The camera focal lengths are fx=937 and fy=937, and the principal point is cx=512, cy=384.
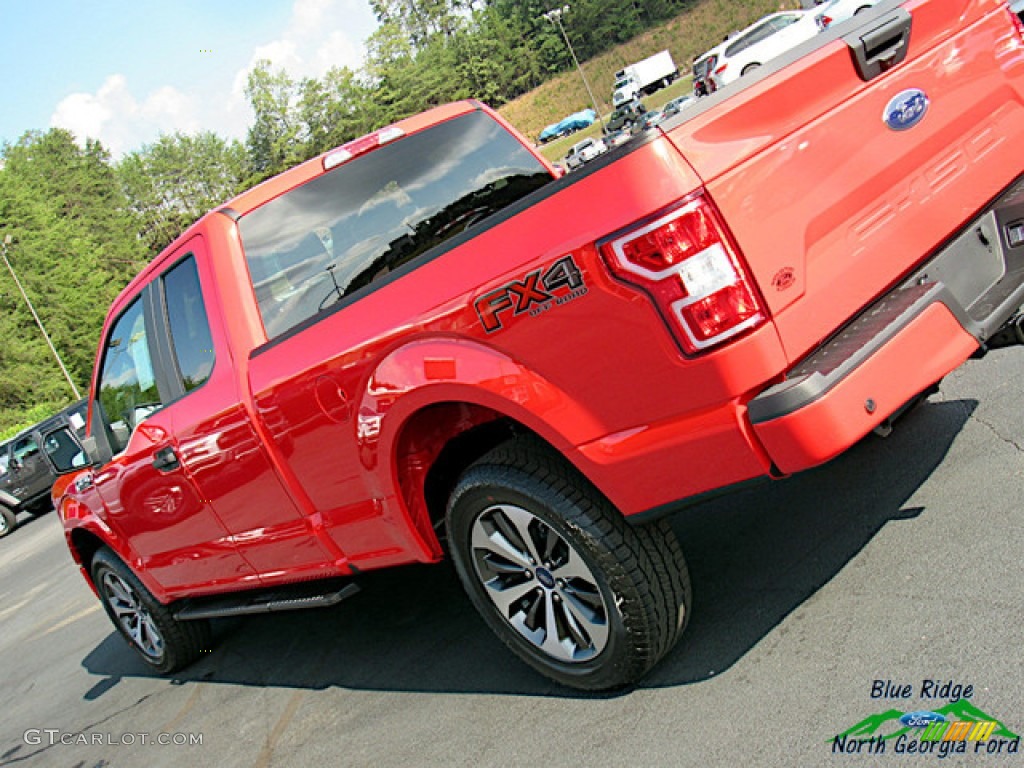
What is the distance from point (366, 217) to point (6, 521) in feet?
53.8

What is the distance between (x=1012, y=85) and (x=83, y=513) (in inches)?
201

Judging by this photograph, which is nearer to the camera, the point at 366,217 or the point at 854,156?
the point at 854,156

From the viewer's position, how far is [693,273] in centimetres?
246

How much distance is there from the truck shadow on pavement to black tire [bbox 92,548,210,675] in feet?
0.52

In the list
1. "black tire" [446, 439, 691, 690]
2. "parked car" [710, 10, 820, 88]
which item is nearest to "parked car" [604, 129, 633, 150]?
"black tire" [446, 439, 691, 690]

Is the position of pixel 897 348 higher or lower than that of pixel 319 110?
lower

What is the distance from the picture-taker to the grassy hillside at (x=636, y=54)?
7725 cm

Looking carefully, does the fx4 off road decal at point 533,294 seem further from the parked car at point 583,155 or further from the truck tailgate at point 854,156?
the truck tailgate at point 854,156

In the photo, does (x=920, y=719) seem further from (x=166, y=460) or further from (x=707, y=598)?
(x=166, y=460)

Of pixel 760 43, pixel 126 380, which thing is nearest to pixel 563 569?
pixel 126 380

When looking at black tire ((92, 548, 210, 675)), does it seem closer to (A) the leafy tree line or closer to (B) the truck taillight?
(B) the truck taillight

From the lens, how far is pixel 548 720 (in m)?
3.29

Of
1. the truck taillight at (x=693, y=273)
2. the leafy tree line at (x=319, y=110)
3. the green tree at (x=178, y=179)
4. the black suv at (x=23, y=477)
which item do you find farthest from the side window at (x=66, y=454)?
the green tree at (x=178, y=179)

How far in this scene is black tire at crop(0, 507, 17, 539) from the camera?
683 inches
